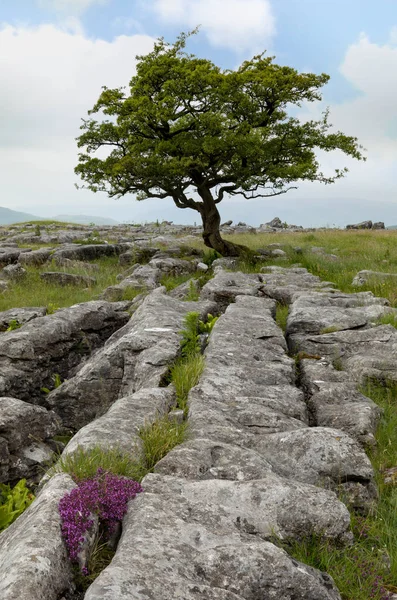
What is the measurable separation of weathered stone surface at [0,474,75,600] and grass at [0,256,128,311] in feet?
41.4

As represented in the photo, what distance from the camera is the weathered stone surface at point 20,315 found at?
571 inches

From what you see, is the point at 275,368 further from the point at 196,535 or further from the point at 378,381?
the point at 196,535

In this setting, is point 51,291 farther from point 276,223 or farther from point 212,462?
point 276,223

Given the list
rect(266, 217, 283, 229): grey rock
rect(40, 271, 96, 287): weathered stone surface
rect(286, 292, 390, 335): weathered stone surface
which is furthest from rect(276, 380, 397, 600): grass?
rect(266, 217, 283, 229): grey rock

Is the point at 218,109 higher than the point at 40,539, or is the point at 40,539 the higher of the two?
the point at 218,109

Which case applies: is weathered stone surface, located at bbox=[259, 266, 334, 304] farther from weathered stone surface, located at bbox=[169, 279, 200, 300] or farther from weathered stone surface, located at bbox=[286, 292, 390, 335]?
weathered stone surface, located at bbox=[169, 279, 200, 300]

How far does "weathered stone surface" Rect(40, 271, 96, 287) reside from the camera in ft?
71.2

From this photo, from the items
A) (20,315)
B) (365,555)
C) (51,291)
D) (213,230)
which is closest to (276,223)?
(213,230)

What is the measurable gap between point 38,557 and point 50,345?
8685 mm

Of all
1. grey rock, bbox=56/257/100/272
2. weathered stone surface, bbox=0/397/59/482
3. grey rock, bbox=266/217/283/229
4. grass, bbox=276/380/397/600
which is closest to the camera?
grass, bbox=276/380/397/600

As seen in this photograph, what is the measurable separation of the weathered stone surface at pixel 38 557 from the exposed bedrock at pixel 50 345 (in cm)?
655

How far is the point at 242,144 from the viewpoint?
896 inches

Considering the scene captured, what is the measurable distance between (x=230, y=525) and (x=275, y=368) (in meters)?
4.43

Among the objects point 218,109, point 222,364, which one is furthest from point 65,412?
point 218,109
